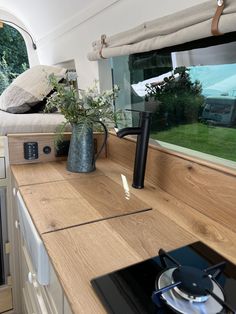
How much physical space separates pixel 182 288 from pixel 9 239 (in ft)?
3.94

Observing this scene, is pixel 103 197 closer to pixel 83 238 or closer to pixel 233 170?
pixel 83 238

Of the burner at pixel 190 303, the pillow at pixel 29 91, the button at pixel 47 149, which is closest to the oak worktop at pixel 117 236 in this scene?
the burner at pixel 190 303

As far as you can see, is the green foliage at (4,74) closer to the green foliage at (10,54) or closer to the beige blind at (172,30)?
the green foliage at (10,54)

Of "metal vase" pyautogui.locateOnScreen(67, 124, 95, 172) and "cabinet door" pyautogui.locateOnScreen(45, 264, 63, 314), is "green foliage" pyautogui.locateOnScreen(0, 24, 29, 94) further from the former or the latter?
"cabinet door" pyautogui.locateOnScreen(45, 264, 63, 314)

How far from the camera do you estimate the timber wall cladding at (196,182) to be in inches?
33.0

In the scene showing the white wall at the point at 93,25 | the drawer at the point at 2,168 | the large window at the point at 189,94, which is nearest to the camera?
the large window at the point at 189,94

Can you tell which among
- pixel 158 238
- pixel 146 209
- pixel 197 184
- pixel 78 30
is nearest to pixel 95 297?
pixel 158 238

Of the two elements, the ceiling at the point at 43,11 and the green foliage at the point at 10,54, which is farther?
the green foliage at the point at 10,54

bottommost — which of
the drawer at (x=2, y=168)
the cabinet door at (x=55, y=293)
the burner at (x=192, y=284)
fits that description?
the cabinet door at (x=55, y=293)

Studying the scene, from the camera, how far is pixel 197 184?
95 centimetres

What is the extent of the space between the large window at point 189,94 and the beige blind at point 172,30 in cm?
14

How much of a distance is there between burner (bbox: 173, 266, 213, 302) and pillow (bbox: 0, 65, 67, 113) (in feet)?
5.08

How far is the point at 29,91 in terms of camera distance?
1852 mm

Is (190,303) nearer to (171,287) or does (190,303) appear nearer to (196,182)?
(171,287)
